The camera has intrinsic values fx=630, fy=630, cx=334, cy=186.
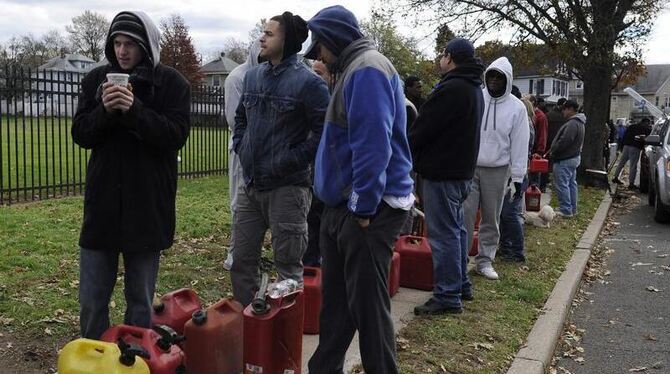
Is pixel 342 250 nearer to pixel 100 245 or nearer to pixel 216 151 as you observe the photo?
pixel 100 245

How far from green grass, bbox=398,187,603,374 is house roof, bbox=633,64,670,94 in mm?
104044

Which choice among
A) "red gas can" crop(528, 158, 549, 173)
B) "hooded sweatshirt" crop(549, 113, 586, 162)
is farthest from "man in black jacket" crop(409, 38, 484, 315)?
"hooded sweatshirt" crop(549, 113, 586, 162)

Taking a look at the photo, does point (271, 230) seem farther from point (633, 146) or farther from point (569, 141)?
point (633, 146)

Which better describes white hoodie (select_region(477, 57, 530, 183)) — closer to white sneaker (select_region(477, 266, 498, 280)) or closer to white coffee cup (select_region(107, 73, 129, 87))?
white sneaker (select_region(477, 266, 498, 280))

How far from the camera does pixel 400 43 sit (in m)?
51.5

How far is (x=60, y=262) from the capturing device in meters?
5.76

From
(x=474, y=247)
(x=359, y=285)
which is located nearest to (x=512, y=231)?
(x=474, y=247)

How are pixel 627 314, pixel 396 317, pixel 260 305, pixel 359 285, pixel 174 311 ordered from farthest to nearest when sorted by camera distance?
pixel 627 314, pixel 396 317, pixel 174 311, pixel 260 305, pixel 359 285

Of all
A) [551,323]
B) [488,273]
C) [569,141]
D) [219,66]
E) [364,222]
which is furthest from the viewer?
[219,66]

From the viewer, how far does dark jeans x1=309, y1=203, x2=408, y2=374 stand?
121 inches

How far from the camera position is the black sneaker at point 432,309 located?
4.99 meters

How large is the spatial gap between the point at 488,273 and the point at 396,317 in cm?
172

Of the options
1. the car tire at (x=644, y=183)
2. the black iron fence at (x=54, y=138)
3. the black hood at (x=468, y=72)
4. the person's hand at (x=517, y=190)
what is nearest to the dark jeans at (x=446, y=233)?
the black hood at (x=468, y=72)

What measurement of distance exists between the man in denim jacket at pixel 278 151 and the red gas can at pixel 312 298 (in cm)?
34
